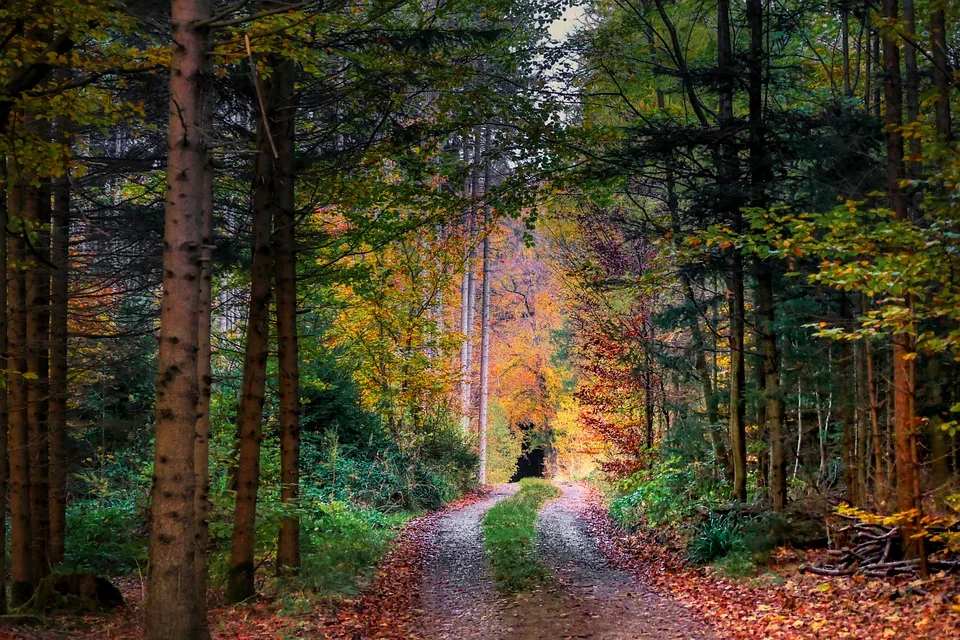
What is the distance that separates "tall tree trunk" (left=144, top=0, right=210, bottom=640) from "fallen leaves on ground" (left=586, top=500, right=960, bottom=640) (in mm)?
5318

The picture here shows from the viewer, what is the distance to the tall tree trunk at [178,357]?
5133 mm

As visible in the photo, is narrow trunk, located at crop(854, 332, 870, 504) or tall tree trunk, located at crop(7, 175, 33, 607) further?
narrow trunk, located at crop(854, 332, 870, 504)

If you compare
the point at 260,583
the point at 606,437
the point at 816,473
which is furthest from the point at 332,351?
the point at 816,473

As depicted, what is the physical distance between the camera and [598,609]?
8.66 m

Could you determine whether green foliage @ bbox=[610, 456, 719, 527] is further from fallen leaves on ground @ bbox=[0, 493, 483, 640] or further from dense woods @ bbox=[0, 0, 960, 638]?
fallen leaves on ground @ bbox=[0, 493, 483, 640]

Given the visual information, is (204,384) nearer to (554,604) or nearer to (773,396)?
(554,604)

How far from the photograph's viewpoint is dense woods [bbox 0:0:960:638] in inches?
251

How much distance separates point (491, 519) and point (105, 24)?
1272 cm

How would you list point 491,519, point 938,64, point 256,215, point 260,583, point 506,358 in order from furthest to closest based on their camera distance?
point 506,358 < point 491,519 < point 260,583 < point 256,215 < point 938,64

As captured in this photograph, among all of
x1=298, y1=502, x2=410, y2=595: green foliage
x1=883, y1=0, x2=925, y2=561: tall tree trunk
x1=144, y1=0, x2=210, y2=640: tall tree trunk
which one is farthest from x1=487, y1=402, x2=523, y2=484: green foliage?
x1=144, y1=0, x2=210, y2=640: tall tree trunk

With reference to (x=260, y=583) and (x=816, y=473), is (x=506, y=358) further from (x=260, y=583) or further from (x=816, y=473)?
(x=260, y=583)

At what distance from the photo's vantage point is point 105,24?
20.9ft

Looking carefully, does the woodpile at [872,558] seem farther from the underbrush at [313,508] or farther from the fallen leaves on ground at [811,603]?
the underbrush at [313,508]

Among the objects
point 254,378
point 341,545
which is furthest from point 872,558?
point 341,545
